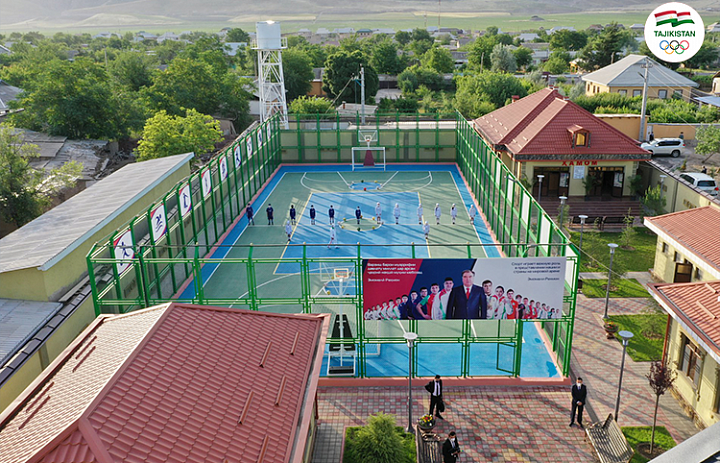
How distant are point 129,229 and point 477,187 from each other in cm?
2078

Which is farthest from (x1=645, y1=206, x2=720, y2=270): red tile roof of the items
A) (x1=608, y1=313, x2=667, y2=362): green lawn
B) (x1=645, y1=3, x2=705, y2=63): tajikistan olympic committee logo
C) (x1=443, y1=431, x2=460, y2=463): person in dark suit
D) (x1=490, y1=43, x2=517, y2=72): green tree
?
(x1=490, y1=43, x2=517, y2=72): green tree

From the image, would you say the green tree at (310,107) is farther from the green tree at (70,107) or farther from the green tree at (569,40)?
the green tree at (569,40)

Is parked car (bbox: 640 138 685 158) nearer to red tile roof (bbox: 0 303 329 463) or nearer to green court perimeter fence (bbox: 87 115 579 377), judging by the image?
green court perimeter fence (bbox: 87 115 579 377)

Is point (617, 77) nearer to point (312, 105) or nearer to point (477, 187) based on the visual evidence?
point (312, 105)

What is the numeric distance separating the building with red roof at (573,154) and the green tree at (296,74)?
159 ft

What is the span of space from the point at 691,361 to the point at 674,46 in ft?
136

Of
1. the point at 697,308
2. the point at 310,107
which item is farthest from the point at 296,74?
the point at 697,308

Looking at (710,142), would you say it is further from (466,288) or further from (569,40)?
(569,40)

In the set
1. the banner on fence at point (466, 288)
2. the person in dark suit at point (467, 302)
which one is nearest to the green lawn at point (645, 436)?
the banner on fence at point (466, 288)

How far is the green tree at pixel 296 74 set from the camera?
263ft

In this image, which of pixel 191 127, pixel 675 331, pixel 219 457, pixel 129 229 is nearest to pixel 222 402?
pixel 219 457

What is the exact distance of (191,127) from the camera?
40.3 m

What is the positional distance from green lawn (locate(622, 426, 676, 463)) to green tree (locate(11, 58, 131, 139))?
4365 cm

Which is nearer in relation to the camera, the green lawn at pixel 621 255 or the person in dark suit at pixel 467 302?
the person in dark suit at pixel 467 302
